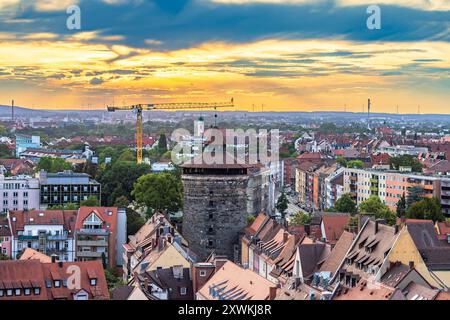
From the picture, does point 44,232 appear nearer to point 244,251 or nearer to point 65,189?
point 244,251

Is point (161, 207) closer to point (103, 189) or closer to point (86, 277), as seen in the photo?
point (103, 189)

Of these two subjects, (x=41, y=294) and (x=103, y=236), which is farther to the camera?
(x=103, y=236)

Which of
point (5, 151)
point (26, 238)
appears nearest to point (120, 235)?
point (26, 238)

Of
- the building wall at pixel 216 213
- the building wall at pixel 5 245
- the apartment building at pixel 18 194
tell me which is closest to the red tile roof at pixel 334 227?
the building wall at pixel 216 213

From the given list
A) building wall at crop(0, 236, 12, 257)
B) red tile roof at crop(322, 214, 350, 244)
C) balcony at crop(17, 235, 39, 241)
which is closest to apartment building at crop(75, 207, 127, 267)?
balcony at crop(17, 235, 39, 241)

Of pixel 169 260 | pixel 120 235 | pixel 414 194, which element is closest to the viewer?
pixel 169 260
